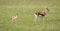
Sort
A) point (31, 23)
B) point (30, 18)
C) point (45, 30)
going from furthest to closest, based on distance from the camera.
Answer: point (30, 18)
point (31, 23)
point (45, 30)

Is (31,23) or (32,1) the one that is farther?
(32,1)

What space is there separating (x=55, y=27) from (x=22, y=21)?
7.36 ft

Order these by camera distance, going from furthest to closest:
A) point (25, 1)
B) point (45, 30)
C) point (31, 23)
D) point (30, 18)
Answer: point (25, 1)
point (30, 18)
point (31, 23)
point (45, 30)

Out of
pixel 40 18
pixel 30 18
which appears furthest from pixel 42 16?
pixel 30 18

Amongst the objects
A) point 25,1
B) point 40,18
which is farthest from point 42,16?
point 25,1

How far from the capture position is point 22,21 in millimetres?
12164

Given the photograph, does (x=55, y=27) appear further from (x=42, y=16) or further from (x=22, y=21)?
(x=22, y=21)

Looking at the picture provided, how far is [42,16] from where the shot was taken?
39.7 ft

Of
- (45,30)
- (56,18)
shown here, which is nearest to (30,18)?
(56,18)

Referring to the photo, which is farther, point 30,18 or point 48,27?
point 30,18

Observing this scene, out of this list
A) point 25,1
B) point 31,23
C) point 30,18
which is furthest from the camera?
point 25,1

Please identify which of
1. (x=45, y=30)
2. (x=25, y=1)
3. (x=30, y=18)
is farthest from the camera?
(x=25, y=1)

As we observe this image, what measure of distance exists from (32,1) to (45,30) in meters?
10.9

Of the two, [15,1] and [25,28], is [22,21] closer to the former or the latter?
[25,28]
